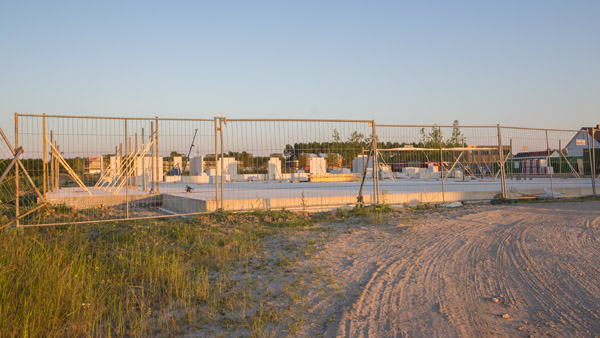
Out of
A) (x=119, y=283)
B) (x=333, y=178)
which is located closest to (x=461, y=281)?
(x=119, y=283)

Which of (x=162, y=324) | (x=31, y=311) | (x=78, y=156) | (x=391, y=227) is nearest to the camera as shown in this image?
(x=31, y=311)

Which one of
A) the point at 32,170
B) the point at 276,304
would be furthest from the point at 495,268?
the point at 32,170

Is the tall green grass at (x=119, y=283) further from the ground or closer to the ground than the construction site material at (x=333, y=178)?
closer to the ground

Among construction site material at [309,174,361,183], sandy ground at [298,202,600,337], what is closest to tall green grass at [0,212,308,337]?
sandy ground at [298,202,600,337]

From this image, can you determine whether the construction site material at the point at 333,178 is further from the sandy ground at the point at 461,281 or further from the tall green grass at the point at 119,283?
the tall green grass at the point at 119,283

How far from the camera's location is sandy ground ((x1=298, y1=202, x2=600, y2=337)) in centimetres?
355

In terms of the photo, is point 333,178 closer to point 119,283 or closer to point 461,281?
point 461,281

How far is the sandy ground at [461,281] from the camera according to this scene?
11.6ft

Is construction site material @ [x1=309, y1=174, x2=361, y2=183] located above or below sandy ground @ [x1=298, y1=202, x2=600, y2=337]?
above

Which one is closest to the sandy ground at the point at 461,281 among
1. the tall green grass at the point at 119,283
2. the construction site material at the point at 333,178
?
the tall green grass at the point at 119,283

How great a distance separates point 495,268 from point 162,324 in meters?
3.89

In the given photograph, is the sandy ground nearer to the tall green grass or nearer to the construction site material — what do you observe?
the tall green grass

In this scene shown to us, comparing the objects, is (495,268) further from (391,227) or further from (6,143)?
(6,143)

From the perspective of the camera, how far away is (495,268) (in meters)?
5.10
